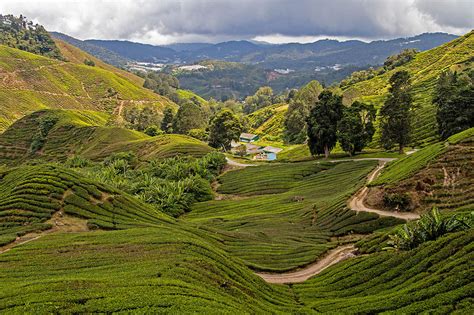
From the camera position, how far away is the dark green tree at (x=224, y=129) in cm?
11800

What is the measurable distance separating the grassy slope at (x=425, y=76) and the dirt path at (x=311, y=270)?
74.4 m

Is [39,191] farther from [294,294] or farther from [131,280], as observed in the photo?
[294,294]

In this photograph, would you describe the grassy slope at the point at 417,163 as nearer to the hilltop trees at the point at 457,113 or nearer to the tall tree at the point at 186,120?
the hilltop trees at the point at 457,113

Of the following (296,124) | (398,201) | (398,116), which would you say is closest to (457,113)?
(398,116)

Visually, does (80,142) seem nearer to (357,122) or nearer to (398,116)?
(357,122)

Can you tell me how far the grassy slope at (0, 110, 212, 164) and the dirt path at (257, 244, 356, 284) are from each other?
69714mm

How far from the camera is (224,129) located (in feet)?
390

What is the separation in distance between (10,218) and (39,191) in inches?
157

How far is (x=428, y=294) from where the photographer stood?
18688 millimetres

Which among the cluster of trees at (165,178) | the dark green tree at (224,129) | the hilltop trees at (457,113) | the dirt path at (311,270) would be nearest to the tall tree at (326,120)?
the hilltop trees at (457,113)

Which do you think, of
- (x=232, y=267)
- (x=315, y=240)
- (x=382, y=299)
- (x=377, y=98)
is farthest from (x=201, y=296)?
(x=377, y=98)

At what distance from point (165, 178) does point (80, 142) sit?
60611mm

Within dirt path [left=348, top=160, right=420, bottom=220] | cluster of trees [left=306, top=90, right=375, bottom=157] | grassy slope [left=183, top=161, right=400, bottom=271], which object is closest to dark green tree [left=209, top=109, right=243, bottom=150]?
grassy slope [left=183, top=161, right=400, bottom=271]

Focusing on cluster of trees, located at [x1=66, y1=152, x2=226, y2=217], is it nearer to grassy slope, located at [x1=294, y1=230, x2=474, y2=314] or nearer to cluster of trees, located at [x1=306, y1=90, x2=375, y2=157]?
cluster of trees, located at [x1=306, y1=90, x2=375, y2=157]
